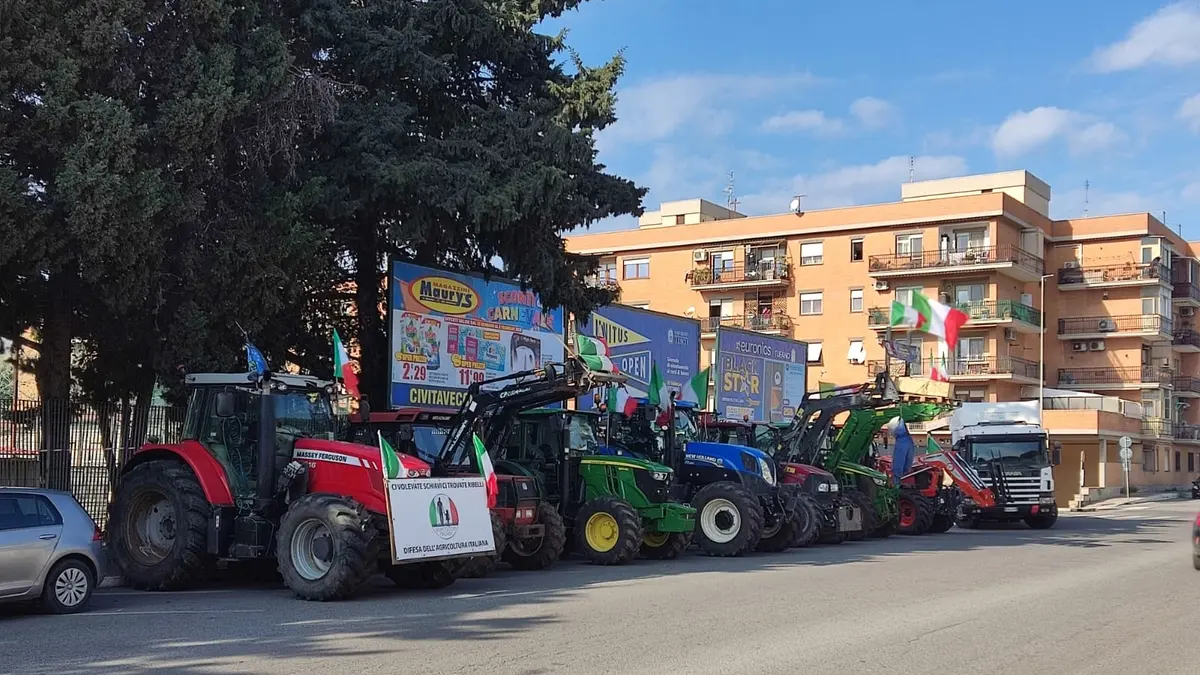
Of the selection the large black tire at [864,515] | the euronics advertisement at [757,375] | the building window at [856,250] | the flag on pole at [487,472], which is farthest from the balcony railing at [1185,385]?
the flag on pole at [487,472]

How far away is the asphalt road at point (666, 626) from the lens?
9.41 meters

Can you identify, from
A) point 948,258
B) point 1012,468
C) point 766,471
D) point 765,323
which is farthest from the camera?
point 765,323

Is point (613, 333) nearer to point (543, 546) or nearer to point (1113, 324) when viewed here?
point (543, 546)

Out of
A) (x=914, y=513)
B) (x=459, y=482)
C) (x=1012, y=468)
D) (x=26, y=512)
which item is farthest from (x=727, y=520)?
(x=1012, y=468)

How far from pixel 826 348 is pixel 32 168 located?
50220 millimetres

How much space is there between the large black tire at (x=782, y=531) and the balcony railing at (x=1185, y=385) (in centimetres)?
5745

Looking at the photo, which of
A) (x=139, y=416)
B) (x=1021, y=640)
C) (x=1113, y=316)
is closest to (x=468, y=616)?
(x=1021, y=640)

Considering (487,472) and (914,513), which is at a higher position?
(487,472)

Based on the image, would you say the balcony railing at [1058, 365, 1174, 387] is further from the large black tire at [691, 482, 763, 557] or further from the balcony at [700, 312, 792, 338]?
the large black tire at [691, 482, 763, 557]

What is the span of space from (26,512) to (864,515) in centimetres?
1690

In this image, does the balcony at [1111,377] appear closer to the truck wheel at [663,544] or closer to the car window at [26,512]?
the truck wheel at [663,544]

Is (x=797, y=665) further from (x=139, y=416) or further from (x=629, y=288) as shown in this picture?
(x=629, y=288)

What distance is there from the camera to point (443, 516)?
14.1 metres

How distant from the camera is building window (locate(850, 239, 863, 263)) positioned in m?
62.2
